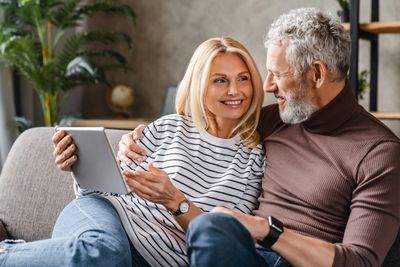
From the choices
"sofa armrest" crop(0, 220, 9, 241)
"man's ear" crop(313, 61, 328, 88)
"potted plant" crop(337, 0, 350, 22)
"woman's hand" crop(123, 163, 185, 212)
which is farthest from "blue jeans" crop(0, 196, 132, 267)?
"potted plant" crop(337, 0, 350, 22)

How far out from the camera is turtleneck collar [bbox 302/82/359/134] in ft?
5.74

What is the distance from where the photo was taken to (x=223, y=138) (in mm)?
1971

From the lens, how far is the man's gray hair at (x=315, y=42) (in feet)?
5.87

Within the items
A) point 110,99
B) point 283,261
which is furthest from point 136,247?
point 110,99

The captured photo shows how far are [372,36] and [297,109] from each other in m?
1.65

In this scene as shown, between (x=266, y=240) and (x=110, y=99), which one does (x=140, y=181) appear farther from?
(x=110, y=99)

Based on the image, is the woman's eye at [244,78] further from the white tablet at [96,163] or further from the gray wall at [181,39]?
the gray wall at [181,39]

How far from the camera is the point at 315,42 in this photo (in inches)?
70.4

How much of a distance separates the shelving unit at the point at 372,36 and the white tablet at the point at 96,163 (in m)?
1.61

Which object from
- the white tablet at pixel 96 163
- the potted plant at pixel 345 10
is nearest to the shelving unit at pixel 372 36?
the potted plant at pixel 345 10

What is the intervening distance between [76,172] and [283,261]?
0.61 m

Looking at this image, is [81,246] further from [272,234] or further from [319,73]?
[319,73]

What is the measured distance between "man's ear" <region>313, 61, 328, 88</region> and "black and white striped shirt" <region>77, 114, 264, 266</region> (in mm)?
260

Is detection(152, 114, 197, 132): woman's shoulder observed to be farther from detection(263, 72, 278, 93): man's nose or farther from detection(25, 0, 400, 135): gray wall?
detection(25, 0, 400, 135): gray wall
